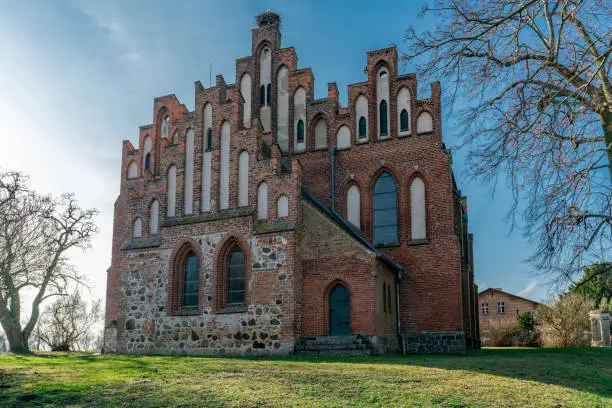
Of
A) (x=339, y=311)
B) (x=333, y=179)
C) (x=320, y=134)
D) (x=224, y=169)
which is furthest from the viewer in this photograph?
(x=320, y=134)

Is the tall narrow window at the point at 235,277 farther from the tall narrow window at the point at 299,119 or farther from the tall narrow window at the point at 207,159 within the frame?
the tall narrow window at the point at 299,119

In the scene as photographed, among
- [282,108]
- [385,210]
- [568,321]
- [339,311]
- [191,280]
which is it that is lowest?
[568,321]

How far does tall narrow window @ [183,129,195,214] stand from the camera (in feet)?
80.2

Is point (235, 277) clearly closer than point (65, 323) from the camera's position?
Yes

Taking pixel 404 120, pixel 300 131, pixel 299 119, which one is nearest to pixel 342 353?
pixel 404 120

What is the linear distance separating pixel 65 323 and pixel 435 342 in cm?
2734

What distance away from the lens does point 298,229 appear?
72.0 ft

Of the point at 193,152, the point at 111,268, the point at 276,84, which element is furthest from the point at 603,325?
the point at 111,268

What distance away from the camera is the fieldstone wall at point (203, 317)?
2131 cm

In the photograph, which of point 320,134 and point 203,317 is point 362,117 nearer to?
point 320,134

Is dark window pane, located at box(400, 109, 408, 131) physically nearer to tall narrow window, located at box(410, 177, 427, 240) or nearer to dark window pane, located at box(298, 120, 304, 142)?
tall narrow window, located at box(410, 177, 427, 240)

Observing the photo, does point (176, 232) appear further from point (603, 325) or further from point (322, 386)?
point (603, 325)

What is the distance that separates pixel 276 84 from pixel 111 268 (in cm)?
1298

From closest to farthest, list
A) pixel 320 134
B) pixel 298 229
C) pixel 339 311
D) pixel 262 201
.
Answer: pixel 339 311 → pixel 298 229 → pixel 262 201 → pixel 320 134
